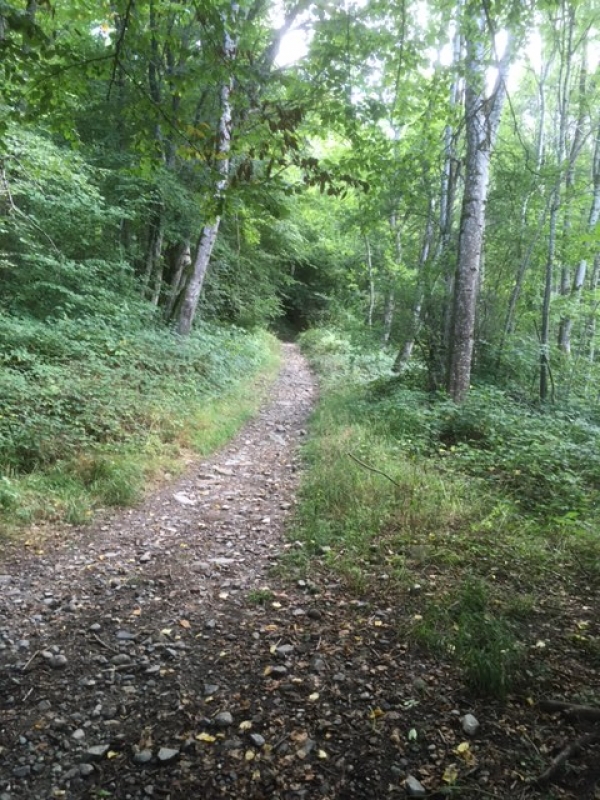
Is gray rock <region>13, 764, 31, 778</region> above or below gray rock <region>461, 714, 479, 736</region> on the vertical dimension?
below

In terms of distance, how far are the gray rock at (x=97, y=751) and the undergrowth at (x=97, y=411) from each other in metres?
3.11

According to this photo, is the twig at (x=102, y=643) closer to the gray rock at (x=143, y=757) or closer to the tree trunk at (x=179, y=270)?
the gray rock at (x=143, y=757)

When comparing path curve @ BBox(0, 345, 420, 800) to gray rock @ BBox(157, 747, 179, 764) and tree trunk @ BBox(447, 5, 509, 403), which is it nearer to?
gray rock @ BBox(157, 747, 179, 764)

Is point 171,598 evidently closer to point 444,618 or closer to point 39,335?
point 444,618

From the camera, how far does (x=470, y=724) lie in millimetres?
2824

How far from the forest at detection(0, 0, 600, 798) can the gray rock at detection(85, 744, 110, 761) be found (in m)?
1.76

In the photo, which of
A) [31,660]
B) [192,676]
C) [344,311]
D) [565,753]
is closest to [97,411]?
[31,660]

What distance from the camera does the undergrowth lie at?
6031 millimetres

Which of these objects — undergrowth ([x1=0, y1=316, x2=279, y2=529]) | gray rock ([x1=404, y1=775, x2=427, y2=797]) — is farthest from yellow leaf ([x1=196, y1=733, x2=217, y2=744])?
undergrowth ([x1=0, y1=316, x2=279, y2=529])

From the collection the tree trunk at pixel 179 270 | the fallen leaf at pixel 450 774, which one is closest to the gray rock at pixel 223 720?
the fallen leaf at pixel 450 774

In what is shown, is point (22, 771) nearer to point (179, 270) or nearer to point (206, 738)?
point (206, 738)

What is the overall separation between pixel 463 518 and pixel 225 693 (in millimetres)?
3188

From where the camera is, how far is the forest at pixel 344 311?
3.95 meters


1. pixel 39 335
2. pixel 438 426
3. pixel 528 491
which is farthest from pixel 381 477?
pixel 39 335
